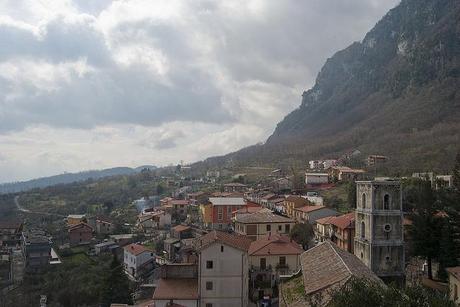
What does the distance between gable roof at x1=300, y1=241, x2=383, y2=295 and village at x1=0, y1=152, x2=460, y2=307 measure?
0.29 feet

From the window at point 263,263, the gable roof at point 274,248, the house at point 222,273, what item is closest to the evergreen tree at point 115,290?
the gable roof at point 274,248

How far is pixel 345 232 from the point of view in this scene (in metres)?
51.4

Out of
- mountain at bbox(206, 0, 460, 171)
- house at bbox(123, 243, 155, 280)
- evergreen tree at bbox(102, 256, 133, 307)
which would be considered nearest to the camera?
evergreen tree at bbox(102, 256, 133, 307)

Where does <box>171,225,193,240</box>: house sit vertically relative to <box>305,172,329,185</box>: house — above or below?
below

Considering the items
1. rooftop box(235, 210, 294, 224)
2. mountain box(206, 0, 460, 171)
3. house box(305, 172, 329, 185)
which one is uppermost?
mountain box(206, 0, 460, 171)

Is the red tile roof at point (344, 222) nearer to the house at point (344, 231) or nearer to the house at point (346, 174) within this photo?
the house at point (344, 231)

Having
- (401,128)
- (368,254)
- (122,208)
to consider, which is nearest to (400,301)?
(368,254)

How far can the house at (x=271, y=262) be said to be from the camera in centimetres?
4022

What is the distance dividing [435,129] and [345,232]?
79328 millimetres

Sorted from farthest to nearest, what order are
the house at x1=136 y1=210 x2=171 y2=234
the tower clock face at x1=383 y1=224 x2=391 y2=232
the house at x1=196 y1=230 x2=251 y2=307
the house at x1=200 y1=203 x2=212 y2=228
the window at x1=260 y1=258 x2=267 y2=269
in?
the house at x1=136 y1=210 x2=171 y2=234, the house at x1=200 y1=203 x2=212 y2=228, the window at x1=260 y1=258 x2=267 y2=269, the tower clock face at x1=383 y1=224 x2=391 y2=232, the house at x1=196 y1=230 x2=251 y2=307

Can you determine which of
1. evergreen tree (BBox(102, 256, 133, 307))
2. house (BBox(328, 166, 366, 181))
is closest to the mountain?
house (BBox(328, 166, 366, 181))

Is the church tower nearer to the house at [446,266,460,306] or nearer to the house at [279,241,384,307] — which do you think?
the house at [446,266,460,306]

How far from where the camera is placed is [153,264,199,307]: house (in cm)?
3177

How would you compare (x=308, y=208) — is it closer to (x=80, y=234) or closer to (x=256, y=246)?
(x=256, y=246)
